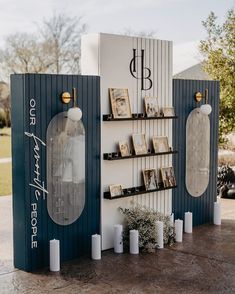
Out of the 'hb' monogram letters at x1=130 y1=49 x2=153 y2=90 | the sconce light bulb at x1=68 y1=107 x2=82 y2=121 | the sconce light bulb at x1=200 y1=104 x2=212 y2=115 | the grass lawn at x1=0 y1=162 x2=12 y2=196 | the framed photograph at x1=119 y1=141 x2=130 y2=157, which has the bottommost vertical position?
the grass lawn at x1=0 y1=162 x2=12 y2=196

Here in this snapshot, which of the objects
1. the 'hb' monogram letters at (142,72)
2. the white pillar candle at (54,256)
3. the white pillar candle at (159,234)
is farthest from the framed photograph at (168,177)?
the white pillar candle at (54,256)

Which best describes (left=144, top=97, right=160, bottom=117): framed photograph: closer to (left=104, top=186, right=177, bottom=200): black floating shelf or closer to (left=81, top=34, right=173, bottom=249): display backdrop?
(left=81, top=34, right=173, bottom=249): display backdrop

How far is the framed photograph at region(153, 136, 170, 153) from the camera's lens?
8336 millimetres

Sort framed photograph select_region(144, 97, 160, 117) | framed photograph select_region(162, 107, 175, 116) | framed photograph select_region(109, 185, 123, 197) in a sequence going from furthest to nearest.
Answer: framed photograph select_region(162, 107, 175, 116), framed photograph select_region(144, 97, 160, 117), framed photograph select_region(109, 185, 123, 197)

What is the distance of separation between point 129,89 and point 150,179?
1.35 metres

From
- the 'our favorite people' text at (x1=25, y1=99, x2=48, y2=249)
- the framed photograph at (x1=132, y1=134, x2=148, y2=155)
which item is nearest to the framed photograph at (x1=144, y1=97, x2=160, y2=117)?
the framed photograph at (x1=132, y1=134, x2=148, y2=155)

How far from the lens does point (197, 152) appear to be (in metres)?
9.28

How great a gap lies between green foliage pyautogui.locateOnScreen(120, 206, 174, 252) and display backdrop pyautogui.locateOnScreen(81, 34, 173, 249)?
0.15 m

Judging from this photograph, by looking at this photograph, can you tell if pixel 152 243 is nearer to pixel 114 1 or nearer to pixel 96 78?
pixel 96 78

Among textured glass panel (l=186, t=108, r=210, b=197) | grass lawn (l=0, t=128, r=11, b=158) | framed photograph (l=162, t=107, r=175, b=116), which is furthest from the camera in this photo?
grass lawn (l=0, t=128, r=11, b=158)

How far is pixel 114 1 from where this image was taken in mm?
24406

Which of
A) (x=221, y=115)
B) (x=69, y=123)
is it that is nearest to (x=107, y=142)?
(x=69, y=123)

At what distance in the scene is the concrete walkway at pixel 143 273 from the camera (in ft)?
20.8

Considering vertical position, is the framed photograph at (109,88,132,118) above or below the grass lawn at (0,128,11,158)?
above
